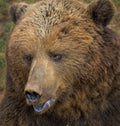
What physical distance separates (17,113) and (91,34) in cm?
129

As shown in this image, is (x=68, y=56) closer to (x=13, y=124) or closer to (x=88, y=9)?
(x=88, y=9)

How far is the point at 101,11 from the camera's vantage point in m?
5.94

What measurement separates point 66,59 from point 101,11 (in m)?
0.63

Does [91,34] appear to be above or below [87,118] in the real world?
above

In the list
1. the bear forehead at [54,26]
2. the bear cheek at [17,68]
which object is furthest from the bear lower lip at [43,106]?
the bear forehead at [54,26]


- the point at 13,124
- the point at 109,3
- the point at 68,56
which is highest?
the point at 109,3

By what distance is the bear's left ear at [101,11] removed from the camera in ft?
19.5

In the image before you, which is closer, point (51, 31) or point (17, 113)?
point (51, 31)

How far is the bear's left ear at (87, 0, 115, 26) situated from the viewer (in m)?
5.93

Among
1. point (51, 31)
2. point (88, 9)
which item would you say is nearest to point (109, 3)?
point (88, 9)

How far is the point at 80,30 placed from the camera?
5879 mm

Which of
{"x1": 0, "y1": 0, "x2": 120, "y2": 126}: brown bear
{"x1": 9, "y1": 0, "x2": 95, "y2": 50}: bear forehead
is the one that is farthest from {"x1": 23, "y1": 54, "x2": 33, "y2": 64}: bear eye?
{"x1": 9, "y1": 0, "x2": 95, "y2": 50}: bear forehead

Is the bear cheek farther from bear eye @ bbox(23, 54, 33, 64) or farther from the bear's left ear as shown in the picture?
the bear's left ear

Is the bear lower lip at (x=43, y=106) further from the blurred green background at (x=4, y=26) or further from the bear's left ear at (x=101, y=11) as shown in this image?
the blurred green background at (x=4, y=26)
